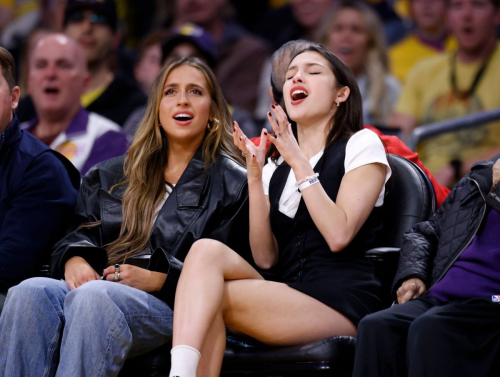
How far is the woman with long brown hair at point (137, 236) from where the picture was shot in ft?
9.25

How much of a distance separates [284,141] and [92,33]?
296 cm

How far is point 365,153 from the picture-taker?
3.07 metres

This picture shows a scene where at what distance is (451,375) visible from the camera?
2523 millimetres

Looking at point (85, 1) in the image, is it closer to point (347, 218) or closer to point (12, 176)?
point (12, 176)

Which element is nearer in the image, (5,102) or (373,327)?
(373,327)

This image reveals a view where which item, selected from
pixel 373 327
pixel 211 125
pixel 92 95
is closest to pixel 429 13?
pixel 92 95

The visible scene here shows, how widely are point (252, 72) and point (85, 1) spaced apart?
1343mm

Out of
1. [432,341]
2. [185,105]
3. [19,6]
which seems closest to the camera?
[432,341]

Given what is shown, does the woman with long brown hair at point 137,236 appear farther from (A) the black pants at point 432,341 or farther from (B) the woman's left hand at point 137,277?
(A) the black pants at point 432,341

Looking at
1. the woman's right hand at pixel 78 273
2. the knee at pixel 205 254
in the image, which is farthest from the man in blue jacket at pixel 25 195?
the knee at pixel 205 254

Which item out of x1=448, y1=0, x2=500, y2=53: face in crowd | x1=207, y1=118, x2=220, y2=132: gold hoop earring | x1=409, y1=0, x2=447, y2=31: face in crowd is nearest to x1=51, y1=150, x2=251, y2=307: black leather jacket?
x1=207, y1=118, x2=220, y2=132: gold hoop earring

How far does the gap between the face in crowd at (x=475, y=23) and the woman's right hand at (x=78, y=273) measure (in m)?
3.24

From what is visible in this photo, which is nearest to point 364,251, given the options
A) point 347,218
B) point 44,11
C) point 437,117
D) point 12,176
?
point 347,218

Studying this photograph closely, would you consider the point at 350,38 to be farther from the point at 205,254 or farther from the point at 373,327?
the point at 373,327
